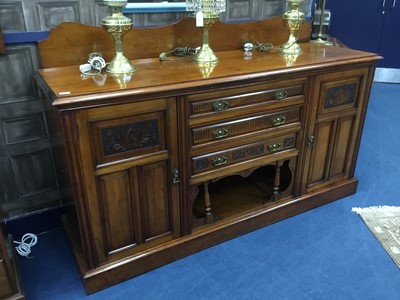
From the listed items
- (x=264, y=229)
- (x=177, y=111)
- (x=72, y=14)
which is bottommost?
(x=264, y=229)

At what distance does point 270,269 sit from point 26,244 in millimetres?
1208

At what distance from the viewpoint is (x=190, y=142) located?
5.10 feet

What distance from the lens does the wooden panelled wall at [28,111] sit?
1585 millimetres

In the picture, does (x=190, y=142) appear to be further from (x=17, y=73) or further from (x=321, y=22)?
(x=321, y=22)

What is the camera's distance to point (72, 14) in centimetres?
166

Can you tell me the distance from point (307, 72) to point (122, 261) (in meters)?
1.22

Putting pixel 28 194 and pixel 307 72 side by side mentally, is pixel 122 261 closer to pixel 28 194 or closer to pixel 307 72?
pixel 28 194

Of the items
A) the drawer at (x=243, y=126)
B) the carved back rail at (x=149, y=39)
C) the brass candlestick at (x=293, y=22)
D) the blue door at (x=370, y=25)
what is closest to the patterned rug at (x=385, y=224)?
the drawer at (x=243, y=126)

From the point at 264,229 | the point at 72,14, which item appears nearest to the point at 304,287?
the point at 264,229

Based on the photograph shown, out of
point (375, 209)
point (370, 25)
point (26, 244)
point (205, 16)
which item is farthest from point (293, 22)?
point (370, 25)

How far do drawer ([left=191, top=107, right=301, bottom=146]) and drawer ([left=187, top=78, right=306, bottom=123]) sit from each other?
0.05 m

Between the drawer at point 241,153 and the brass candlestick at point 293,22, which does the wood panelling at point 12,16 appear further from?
the brass candlestick at point 293,22

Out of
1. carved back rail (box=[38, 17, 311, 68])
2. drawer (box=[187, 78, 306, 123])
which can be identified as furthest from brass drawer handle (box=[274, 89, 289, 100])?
carved back rail (box=[38, 17, 311, 68])

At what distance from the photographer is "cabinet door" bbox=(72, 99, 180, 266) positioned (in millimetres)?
1355
